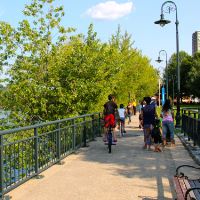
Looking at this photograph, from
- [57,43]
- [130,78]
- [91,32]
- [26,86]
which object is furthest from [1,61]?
[130,78]

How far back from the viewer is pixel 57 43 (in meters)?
16.9

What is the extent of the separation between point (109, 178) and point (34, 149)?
1.63m

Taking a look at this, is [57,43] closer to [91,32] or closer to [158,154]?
[91,32]

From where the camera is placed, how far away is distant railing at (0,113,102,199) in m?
6.41

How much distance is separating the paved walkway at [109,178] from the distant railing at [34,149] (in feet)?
0.63

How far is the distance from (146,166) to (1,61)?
927 cm

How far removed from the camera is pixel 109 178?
24.4 ft

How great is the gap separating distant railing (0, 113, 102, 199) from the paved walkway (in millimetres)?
193

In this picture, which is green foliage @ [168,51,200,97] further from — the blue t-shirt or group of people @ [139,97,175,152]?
the blue t-shirt

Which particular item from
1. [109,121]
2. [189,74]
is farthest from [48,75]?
[189,74]

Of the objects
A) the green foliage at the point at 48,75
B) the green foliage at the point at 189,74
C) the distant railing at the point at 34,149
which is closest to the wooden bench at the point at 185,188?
the distant railing at the point at 34,149

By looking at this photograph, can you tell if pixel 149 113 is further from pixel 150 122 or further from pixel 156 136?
pixel 156 136

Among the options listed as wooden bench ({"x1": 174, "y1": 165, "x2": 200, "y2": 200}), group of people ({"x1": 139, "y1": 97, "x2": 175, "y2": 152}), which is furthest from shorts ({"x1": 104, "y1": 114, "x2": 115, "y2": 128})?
wooden bench ({"x1": 174, "y1": 165, "x2": 200, "y2": 200})

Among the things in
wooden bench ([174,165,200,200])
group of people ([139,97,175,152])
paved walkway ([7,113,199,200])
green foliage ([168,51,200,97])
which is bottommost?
paved walkway ([7,113,199,200])
